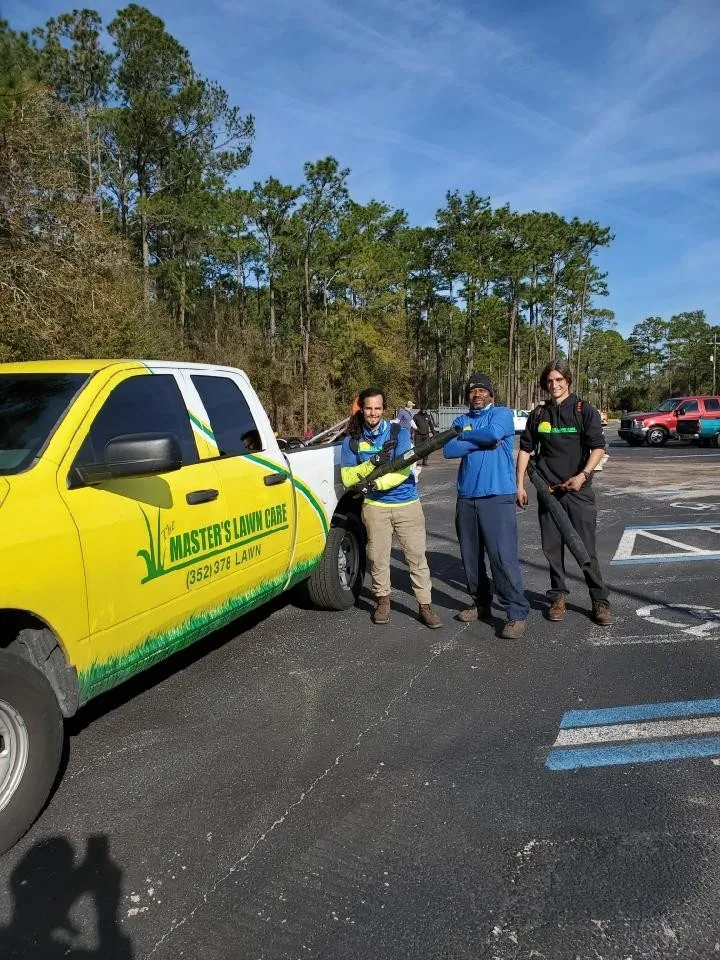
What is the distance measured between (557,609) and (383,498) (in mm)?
1564

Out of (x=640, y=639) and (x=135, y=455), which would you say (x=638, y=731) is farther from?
(x=135, y=455)

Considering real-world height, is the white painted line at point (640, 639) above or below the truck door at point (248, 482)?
Result: below

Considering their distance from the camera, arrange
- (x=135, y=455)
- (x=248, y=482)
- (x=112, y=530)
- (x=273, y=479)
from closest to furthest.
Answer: (x=135, y=455) < (x=112, y=530) < (x=248, y=482) < (x=273, y=479)

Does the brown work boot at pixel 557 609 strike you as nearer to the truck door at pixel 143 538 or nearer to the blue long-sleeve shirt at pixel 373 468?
the blue long-sleeve shirt at pixel 373 468

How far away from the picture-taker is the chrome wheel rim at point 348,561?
559 cm

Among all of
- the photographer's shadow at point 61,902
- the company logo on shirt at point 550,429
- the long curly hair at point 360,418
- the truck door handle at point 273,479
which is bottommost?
the photographer's shadow at point 61,902

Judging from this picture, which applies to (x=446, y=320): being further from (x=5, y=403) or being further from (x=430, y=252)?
(x=5, y=403)

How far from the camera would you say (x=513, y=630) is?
4938 millimetres

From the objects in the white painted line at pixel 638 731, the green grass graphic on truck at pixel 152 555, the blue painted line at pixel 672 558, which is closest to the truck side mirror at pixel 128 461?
the green grass graphic on truck at pixel 152 555

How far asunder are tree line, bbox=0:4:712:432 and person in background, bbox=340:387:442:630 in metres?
10.2

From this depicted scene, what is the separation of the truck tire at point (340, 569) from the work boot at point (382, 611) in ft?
1.12

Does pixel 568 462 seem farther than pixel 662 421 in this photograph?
No

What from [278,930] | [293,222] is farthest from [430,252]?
[278,930]

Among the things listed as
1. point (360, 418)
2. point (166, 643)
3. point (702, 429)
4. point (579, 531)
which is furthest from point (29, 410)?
point (702, 429)
